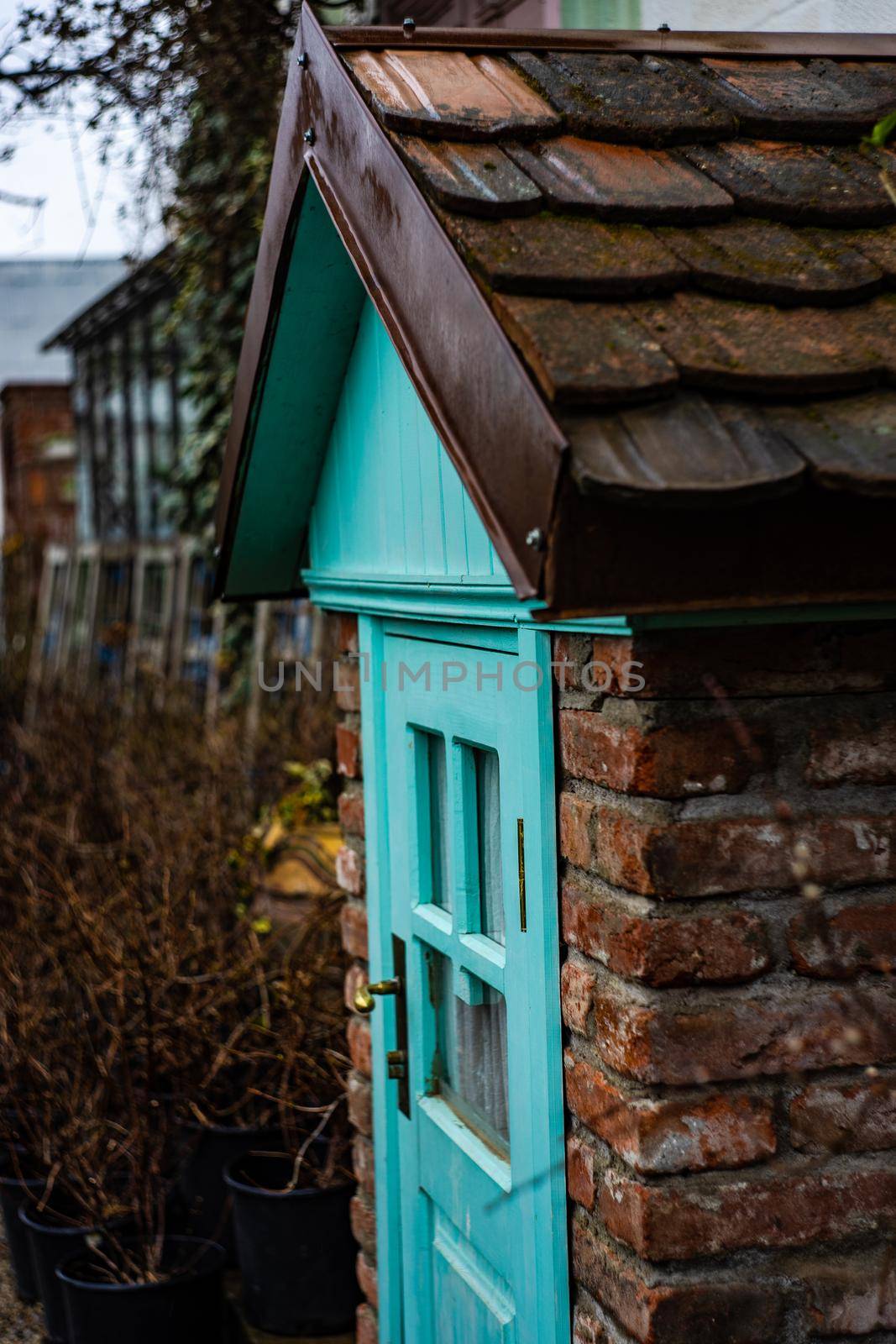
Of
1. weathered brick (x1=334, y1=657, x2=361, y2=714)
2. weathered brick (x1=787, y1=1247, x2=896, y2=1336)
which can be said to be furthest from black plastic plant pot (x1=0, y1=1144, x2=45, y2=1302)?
weathered brick (x1=787, y1=1247, x2=896, y2=1336)

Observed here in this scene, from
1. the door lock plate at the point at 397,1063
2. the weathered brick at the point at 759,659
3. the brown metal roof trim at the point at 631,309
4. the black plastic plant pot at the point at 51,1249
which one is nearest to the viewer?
the brown metal roof trim at the point at 631,309

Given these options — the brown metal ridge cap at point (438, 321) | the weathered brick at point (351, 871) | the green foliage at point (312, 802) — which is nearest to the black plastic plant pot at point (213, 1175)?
the green foliage at point (312, 802)

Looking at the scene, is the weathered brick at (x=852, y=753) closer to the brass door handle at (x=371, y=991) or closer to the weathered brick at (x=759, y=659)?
the weathered brick at (x=759, y=659)

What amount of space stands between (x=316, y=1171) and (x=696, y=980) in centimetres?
243

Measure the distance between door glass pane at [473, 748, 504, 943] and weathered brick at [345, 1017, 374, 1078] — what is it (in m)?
0.87

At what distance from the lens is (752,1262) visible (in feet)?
5.45

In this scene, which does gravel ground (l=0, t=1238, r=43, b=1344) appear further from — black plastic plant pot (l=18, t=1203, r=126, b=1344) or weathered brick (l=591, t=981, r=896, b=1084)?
weathered brick (l=591, t=981, r=896, b=1084)

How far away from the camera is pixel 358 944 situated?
306cm

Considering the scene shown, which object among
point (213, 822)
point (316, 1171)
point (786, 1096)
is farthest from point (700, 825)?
point (213, 822)

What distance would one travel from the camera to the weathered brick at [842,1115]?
1.65 metres

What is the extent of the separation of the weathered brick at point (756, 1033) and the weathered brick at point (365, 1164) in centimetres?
154

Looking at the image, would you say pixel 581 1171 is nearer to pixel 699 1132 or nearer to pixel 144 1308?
pixel 699 1132

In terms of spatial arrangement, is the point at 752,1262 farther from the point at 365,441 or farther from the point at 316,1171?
the point at 316,1171

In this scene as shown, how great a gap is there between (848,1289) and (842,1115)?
0.77ft
